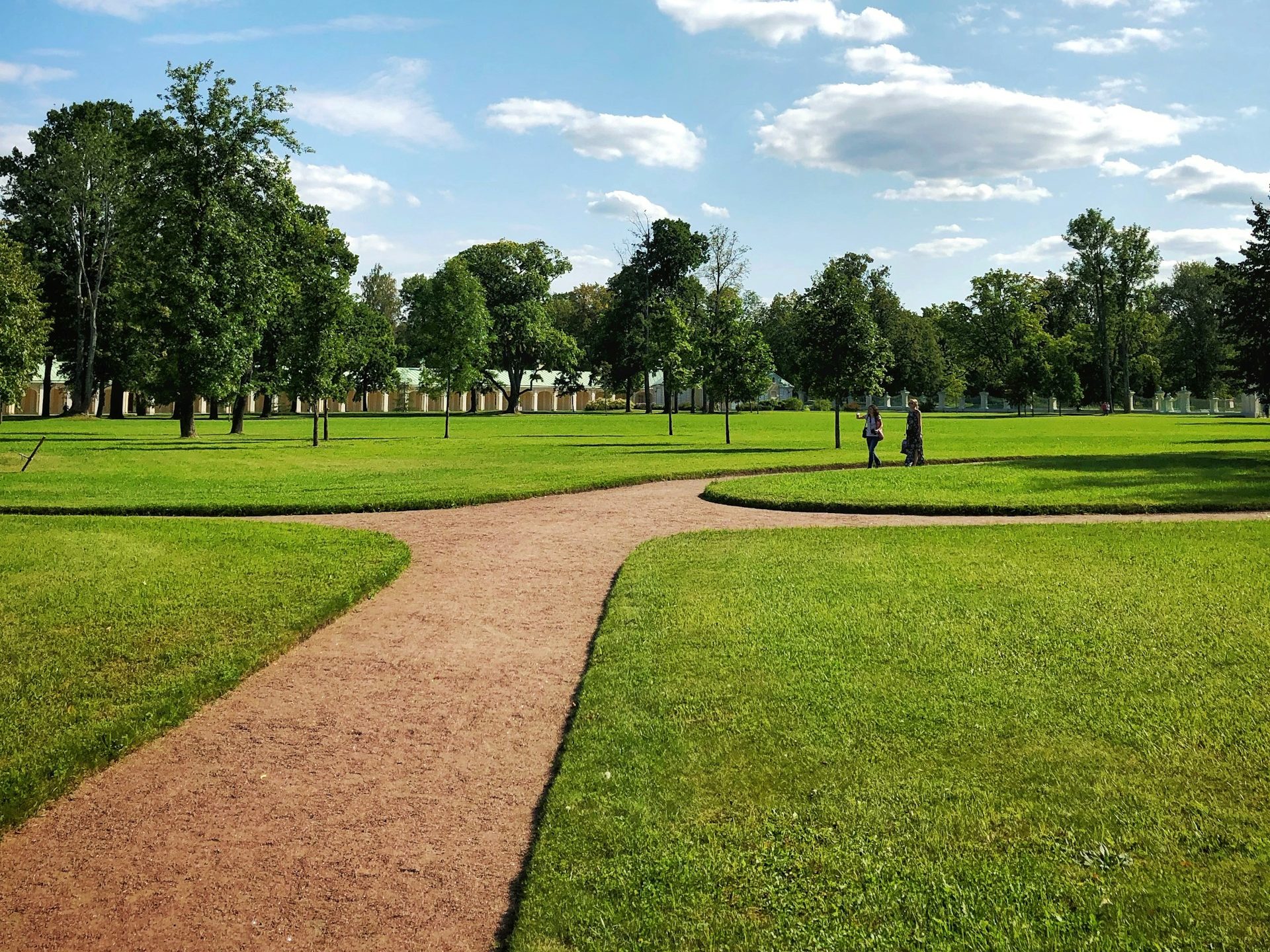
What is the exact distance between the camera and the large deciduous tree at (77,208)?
62.1 m

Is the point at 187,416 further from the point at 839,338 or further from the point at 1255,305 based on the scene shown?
the point at 1255,305

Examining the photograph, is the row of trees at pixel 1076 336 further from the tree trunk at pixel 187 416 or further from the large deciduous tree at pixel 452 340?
the tree trunk at pixel 187 416

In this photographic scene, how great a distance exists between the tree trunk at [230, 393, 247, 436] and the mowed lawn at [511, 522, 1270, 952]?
3938 centimetres

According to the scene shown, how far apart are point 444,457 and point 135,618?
22.5 m

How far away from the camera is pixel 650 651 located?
7.77 meters

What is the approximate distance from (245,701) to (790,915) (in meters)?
4.70

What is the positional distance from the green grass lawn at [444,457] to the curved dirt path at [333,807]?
1018cm

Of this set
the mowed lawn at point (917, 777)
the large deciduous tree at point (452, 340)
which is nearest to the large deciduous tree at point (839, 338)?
the large deciduous tree at point (452, 340)

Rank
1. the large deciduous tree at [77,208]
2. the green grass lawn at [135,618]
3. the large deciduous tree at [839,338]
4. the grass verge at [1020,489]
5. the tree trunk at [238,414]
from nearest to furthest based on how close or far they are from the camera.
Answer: the green grass lawn at [135,618] < the grass verge at [1020,489] < the large deciduous tree at [839,338] < the tree trunk at [238,414] < the large deciduous tree at [77,208]

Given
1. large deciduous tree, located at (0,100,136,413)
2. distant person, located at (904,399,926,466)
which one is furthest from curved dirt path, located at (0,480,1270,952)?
large deciduous tree, located at (0,100,136,413)

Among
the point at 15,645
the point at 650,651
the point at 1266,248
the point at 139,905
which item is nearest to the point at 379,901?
the point at 139,905

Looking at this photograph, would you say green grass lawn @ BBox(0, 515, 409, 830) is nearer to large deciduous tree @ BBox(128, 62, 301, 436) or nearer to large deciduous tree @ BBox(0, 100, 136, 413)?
large deciduous tree @ BBox(128, 62, 301, 436)

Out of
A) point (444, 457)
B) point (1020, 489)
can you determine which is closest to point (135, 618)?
point (1020, 489)

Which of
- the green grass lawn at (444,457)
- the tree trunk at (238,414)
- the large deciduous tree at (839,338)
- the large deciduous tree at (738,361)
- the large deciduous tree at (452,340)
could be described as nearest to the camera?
the green grass lawn at (444,457)
